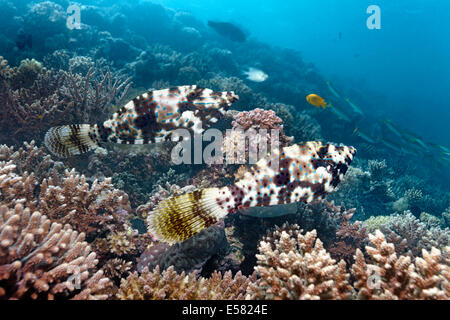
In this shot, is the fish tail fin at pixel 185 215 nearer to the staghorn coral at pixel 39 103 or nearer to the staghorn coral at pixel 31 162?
the staghorn coral at pixel 31 162

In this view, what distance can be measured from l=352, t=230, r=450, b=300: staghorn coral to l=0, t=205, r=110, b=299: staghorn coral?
2.64 m

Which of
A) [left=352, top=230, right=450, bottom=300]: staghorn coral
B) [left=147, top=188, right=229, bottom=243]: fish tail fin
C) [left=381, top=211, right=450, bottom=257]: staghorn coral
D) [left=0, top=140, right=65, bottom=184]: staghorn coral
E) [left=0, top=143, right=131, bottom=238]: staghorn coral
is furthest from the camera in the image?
[left=381, top=211, right=450, bottom=257]: staghorn coral

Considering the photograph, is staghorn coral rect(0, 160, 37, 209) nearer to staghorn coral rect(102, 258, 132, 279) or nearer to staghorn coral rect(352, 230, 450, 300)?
staghorn coral rect(102, 258, 132, 279)

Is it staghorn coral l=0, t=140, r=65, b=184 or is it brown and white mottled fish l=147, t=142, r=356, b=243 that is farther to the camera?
staghorn coral l=0, t=140, r=65, b=184

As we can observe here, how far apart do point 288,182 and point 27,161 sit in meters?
5.15

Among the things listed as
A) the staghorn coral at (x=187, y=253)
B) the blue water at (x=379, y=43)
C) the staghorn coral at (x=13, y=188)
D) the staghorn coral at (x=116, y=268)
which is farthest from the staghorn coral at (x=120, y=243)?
the blue water at (x=379, y=43)

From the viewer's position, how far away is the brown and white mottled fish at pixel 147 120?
3.35m

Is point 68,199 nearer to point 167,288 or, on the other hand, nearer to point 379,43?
point 167,288

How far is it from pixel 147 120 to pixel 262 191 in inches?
78.0

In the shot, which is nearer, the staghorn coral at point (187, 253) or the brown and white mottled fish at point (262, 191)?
the brown and white mottled fish at point (262, 191)

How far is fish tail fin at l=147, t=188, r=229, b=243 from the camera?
240cm

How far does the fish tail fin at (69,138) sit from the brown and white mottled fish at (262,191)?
73.8 inches

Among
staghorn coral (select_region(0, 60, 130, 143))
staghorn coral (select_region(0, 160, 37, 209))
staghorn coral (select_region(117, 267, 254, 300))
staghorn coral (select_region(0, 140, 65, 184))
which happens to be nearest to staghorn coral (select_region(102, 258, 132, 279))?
staghorn coral (select_region(117, 267, 254, 300))
